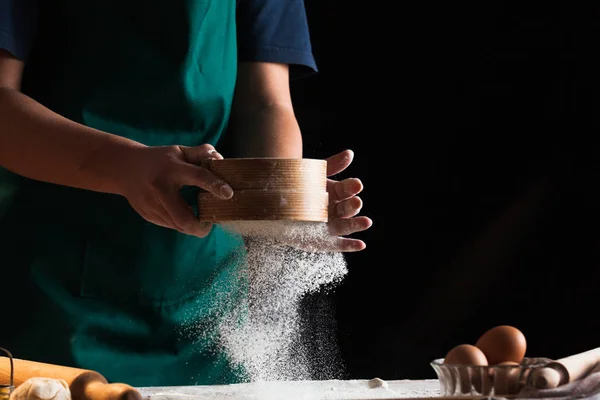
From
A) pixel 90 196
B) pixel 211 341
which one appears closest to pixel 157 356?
pixel 211 341

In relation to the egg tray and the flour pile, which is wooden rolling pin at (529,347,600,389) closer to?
the egg tray

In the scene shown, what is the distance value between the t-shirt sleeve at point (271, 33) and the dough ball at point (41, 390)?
83cm

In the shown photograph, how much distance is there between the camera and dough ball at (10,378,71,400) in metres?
1.01

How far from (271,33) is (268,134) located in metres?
0.21

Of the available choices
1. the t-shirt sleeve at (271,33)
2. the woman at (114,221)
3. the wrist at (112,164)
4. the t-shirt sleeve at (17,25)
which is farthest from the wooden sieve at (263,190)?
the t-shirt sleeve at (271,33)

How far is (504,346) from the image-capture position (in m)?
1.12

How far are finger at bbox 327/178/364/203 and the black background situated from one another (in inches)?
41.5

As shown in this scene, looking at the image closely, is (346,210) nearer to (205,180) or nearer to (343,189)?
(343,189)

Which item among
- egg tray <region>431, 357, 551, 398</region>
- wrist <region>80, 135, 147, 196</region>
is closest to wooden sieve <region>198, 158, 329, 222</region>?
wrist <region>80, 135, 147, 196</region>

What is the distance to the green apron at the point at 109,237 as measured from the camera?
1.47 m

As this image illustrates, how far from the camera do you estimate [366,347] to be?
2496mm

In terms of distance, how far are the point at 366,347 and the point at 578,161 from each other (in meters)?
0.76

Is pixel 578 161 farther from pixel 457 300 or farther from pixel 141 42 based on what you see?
pixel 141 42

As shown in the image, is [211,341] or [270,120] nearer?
[211,341]
